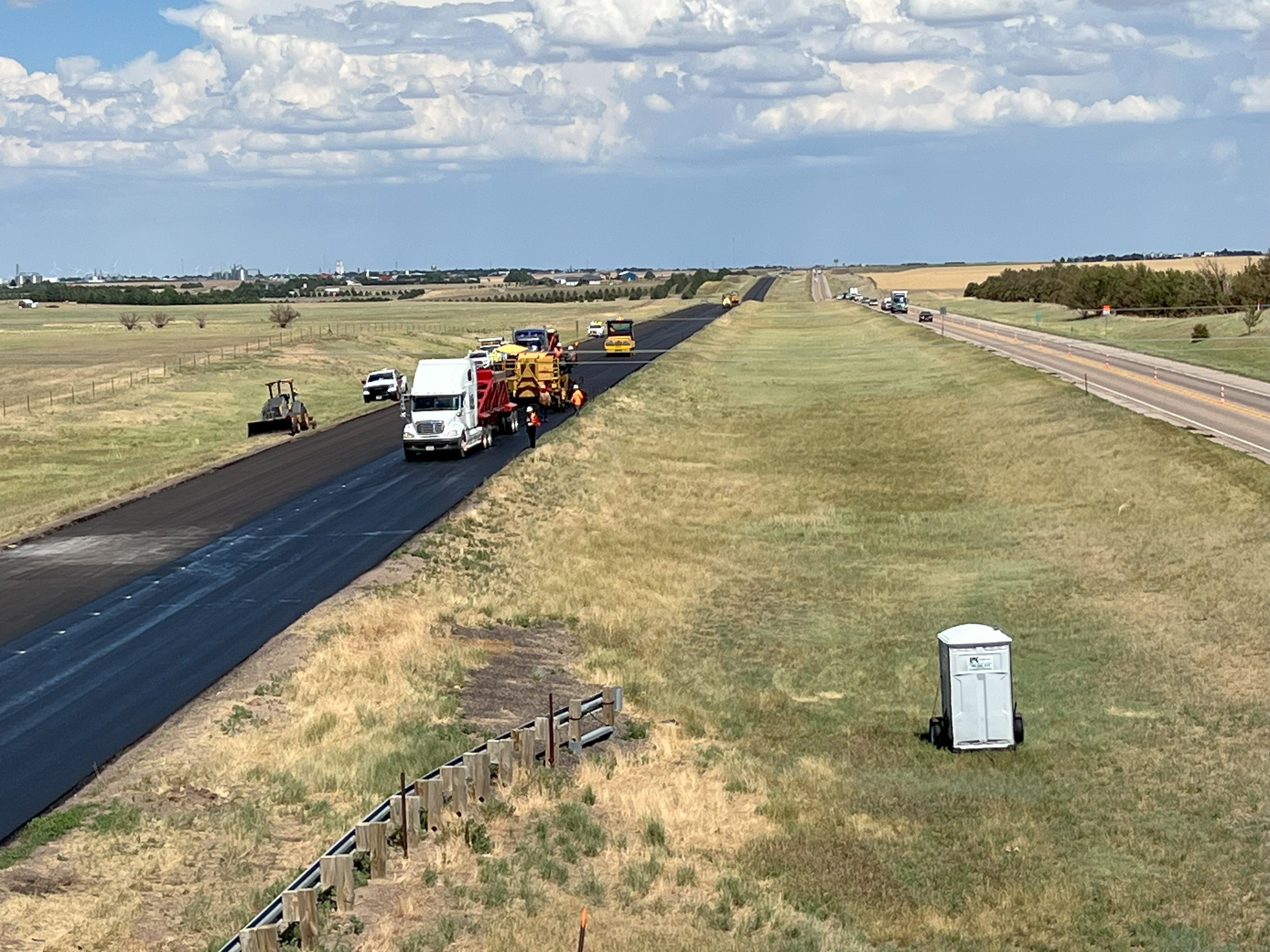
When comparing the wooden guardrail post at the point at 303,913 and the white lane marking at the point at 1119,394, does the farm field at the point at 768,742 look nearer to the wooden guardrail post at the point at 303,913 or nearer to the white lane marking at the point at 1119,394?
the wooden guardrail post at the point at 303,913

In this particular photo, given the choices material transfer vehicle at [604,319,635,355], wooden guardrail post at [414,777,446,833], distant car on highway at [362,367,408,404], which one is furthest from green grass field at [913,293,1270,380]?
wooden guardrail post at [414,777,446,833]

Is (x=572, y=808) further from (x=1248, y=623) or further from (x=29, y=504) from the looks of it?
(x=29, y=504)

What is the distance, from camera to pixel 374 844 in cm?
1762

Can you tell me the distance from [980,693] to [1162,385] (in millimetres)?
54460

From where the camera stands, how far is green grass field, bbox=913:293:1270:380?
89.2m

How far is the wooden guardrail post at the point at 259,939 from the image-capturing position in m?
14.5

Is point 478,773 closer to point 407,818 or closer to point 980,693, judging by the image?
point 407,818

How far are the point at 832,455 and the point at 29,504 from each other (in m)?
28.8

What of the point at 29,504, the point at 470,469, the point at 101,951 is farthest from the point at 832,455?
the point at 101,951

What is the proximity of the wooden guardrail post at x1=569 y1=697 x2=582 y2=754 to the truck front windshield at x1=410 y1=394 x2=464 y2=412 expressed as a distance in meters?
31.4

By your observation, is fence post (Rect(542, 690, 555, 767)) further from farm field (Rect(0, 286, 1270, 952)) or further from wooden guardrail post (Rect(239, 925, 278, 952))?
wooden guardrail post (Rect(239, 925, 278, 952))

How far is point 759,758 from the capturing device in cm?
2395

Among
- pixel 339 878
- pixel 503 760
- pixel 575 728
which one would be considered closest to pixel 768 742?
pixel 575 728

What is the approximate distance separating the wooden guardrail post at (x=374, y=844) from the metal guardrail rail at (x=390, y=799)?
0.09 meters
